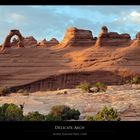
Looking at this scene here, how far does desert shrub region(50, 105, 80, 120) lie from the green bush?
28 cm

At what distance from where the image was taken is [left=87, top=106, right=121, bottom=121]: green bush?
6.95 metres

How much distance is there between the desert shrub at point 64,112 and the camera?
280 inches

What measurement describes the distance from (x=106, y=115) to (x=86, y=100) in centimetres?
119

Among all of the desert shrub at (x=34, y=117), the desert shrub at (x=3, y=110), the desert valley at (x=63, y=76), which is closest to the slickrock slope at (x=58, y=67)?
the desert valley at (x=63, y=76)

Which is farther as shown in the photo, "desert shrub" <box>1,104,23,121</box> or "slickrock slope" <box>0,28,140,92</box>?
"slickrock slope" <box>0,28,140,92</box>

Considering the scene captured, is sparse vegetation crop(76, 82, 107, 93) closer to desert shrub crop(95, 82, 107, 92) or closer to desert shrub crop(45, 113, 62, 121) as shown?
desert shrub crop(95, 82, 107, 92)

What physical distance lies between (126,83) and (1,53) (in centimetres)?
225

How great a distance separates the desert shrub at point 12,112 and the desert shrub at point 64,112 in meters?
0.45

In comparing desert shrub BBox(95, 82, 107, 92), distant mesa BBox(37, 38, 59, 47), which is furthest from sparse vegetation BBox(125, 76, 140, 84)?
distant mesa BBox(37, 38, 59, 47)
